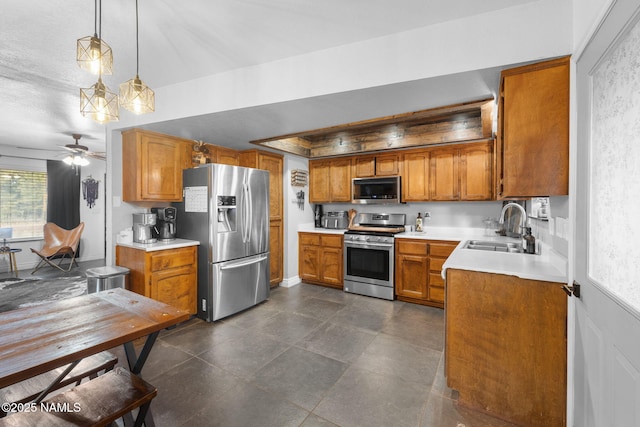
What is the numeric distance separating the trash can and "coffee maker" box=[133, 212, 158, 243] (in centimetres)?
37

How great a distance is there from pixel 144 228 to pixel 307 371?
2.37 meters

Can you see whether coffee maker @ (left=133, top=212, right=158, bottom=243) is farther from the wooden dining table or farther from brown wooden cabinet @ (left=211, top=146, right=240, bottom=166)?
the wooden dining table

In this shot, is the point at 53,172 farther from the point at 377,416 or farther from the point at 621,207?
the point at 621,207

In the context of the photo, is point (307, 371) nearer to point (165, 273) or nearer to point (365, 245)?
point (165, 273)

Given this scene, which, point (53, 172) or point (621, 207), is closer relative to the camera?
point (621, 207)

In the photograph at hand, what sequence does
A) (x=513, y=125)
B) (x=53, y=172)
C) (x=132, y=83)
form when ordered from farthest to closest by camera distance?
(x=53, y=172), (x=513, y=125), (x=132, y=83)

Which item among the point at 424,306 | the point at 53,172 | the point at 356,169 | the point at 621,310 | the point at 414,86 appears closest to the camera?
the point at 621,310

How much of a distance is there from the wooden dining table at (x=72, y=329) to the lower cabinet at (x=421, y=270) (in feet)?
9.67

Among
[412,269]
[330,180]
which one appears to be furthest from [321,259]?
[412,269]

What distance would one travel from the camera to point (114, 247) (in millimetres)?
3188

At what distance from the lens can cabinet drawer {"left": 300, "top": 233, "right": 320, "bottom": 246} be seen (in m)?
4.48

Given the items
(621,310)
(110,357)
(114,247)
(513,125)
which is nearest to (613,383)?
(621,310)

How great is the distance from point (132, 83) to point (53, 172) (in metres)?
6.24

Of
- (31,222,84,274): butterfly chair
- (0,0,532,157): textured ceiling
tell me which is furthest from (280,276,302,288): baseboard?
(31,222,84,274): butterfly chair
